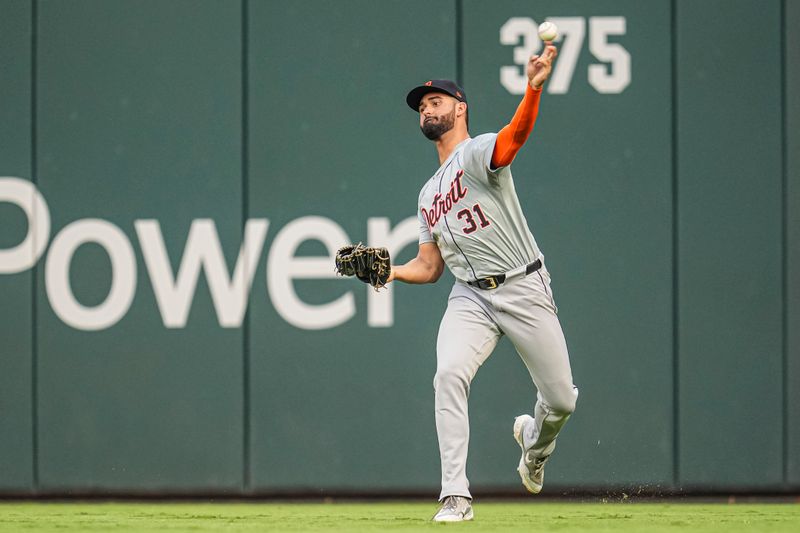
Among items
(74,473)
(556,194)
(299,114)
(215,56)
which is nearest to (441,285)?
(556,194)

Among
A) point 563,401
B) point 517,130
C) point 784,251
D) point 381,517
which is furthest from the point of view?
point 784,251

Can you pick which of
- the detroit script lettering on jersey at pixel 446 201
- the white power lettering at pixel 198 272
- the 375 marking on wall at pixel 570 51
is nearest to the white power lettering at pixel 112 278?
the white power lettering at pixel 198 272

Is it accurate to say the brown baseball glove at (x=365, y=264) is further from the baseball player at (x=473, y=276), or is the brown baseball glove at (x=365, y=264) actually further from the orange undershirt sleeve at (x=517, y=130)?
the orange undershirt sleeve at (x=517, y=130)

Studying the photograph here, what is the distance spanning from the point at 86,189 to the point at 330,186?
4.53 ft

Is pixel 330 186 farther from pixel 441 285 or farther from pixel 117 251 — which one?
pixel 117 251

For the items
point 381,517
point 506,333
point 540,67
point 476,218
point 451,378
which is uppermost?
point 540,67

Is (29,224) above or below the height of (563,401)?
above

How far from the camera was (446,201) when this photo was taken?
4.65 m

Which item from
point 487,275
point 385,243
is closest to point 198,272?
point 385,243

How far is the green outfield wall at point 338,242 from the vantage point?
20.4ft

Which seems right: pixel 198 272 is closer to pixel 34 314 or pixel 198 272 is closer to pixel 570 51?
pixel 34 314

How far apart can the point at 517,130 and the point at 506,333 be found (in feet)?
3.05

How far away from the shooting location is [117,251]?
625 centimetres

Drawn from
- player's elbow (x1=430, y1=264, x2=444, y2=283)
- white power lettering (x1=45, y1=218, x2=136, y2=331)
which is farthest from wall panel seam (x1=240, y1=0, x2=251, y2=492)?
player's elbow (x1=430, y1=264, x2=444, y2=283)
